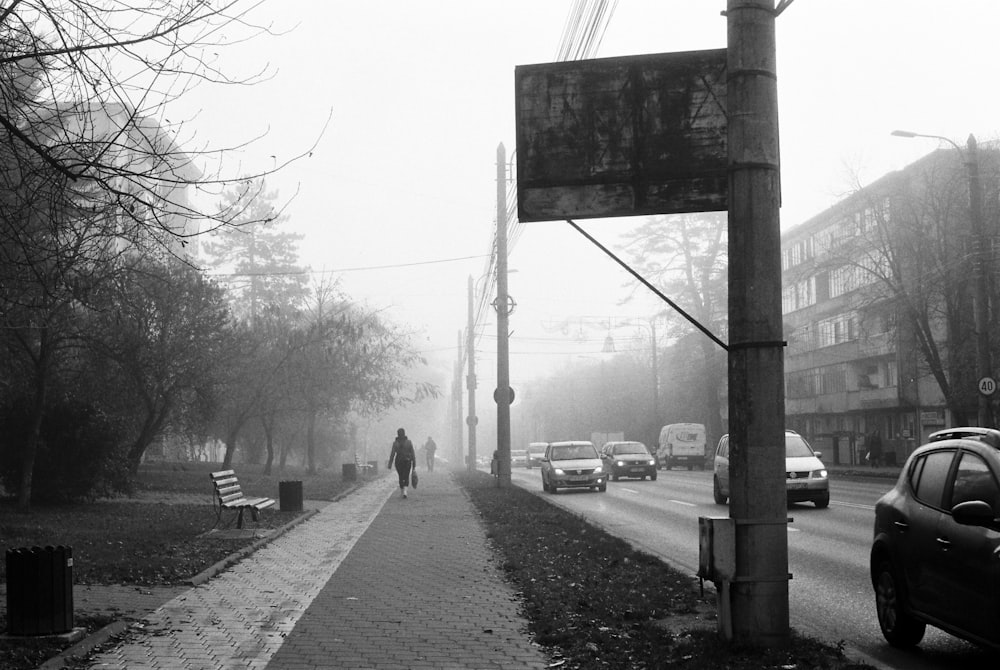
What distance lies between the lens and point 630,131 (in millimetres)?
9172

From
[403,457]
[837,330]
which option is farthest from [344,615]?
[837,330]

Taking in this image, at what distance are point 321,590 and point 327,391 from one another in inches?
1266

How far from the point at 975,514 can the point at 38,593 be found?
21.1 ft

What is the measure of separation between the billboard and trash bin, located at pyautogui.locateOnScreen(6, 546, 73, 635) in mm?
4500

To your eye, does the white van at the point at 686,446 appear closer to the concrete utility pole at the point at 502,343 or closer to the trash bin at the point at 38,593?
the concrete utility pole at the point at 502,343

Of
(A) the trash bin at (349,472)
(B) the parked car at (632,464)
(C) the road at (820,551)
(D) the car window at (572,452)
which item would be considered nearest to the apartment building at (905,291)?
(C) the road at (820,551)

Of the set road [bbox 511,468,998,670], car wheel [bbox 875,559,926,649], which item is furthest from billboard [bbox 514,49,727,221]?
road [bbox 511,468,998,670]

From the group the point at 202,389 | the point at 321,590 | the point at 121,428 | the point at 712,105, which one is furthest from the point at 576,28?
the point at 202,389

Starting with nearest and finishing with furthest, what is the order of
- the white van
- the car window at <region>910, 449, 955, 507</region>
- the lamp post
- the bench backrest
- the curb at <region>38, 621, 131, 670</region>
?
the curb at <region>38, 621, 131, 670</region> → the car window at <region>910, 449, 955, 507</region> → the bench backrest → the lamp post → the white van

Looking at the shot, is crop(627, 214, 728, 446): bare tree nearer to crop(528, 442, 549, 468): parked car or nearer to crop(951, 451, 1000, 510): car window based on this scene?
crop(528, 442, 549, 468): parked car

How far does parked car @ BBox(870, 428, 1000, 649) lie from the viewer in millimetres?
6992

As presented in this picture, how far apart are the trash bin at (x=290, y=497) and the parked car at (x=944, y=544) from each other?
50.8 ft

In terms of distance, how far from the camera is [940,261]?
38375 millimetres

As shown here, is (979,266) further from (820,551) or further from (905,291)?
(820,551)
